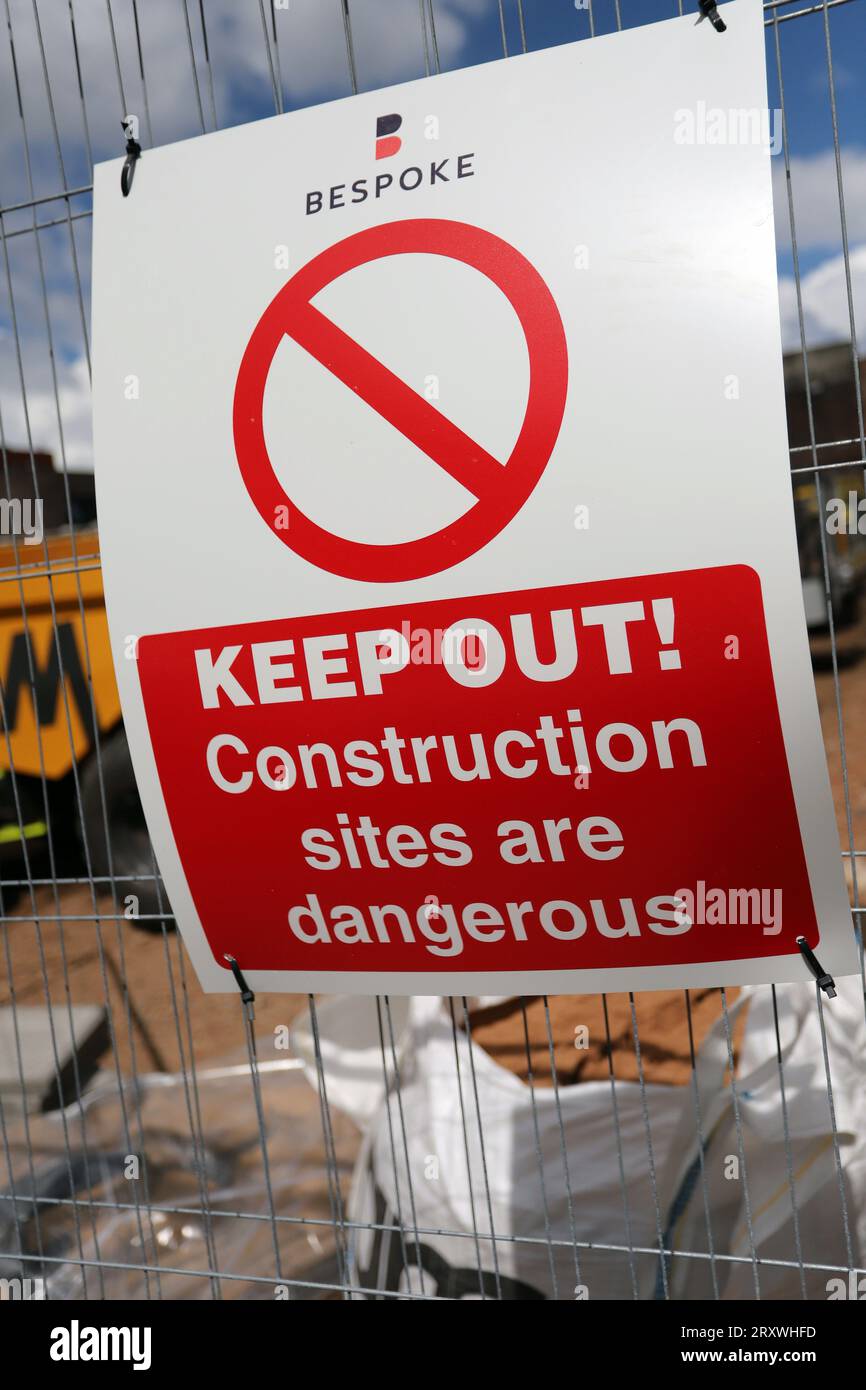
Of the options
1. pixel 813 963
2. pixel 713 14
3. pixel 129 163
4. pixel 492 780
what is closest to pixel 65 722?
pixel 129 163

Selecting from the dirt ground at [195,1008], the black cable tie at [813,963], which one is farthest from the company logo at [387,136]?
the black cable tie at [813,963]

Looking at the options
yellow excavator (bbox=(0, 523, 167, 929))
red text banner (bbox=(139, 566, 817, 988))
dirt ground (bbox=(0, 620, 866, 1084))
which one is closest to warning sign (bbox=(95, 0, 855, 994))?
red text banner (bbox=(139, 566, 817, 988))

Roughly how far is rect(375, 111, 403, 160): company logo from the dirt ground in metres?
1.15

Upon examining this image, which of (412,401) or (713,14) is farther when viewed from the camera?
(412,401)

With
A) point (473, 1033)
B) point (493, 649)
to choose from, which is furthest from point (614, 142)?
point (473, 1033)

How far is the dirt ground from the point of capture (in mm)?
2895

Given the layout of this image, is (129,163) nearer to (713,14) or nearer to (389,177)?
(389,177)

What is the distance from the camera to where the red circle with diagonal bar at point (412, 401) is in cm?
158

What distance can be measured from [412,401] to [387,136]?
454 millimetres

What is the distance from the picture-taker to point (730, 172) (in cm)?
151

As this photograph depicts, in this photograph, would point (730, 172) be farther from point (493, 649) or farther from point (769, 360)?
point (493, 649)

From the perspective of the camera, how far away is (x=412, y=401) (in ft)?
5.45

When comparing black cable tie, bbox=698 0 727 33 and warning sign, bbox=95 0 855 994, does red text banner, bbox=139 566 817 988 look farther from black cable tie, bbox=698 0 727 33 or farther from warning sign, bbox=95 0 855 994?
black cable tie, bbox=698 0 727 33

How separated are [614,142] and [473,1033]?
2.43 meters
